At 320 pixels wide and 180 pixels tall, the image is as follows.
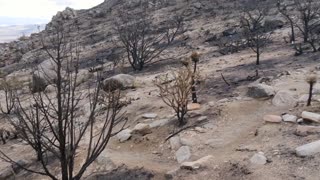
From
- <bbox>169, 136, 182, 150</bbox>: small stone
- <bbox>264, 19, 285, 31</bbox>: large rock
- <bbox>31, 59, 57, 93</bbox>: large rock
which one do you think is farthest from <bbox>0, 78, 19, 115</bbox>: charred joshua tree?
<bbox>264, 19, 285, 31</bbox>: large rock

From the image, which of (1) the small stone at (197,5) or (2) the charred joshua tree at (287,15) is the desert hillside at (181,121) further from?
(1) the small stone at (197,5)

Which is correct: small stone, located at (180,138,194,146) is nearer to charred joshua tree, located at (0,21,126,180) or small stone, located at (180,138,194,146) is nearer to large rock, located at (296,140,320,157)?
charred joshua tree, located at (0,21,126,180)

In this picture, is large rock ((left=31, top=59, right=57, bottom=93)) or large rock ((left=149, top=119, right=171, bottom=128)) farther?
large rock ((left=149, top=119, right=171, bottom=128))

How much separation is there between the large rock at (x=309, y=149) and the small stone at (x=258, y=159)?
45cm

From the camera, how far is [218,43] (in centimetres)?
1612

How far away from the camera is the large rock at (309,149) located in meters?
5.38

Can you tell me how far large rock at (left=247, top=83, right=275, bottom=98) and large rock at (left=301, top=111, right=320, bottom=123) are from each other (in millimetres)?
1427

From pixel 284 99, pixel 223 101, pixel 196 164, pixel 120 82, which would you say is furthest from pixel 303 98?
pixel 120 82

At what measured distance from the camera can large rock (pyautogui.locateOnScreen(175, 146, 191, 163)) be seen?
621cm

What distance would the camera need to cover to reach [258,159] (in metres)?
5.53

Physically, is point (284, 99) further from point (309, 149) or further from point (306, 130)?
point (309, 149)

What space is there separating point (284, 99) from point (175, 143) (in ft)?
7.32

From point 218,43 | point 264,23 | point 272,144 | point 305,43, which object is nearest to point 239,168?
point 272,144

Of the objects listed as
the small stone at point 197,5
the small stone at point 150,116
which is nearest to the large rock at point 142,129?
the small stone at point 150,116
